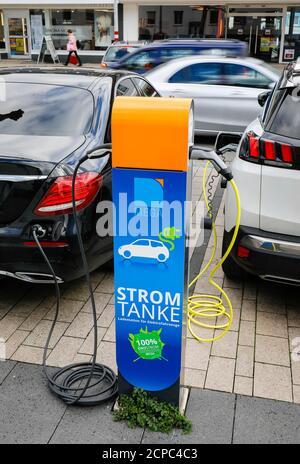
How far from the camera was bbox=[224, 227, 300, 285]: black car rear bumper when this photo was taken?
341 centimetres

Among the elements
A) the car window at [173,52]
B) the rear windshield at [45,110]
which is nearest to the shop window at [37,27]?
the car window at [173,52]

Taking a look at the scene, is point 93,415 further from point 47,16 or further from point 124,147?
point 47,16

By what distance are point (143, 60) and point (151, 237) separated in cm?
865

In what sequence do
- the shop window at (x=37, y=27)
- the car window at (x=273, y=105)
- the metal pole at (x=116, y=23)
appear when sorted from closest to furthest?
the car window at (x=273, y=105) < the metal pole at (x=116, y=23) < the shop window at (x=37, y=27)

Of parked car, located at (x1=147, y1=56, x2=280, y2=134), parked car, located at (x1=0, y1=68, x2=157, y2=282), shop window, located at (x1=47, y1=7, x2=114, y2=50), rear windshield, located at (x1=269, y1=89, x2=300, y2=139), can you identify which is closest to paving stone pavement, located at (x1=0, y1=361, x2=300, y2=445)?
parked car, located at (x1=0, y1=68, x2=157, y2=282)

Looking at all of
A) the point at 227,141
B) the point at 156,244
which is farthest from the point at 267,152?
the point at 227,141

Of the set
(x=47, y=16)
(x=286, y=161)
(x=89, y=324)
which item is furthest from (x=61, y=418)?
(x=47, y=16)

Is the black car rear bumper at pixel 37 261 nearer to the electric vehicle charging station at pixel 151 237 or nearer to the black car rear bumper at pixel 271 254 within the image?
the electric vehicle charging station at pixel 151 237

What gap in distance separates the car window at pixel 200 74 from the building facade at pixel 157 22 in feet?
43.6

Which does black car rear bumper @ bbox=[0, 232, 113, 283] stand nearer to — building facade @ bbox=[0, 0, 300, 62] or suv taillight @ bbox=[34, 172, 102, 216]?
suv taillight @ bbox=[34, 172, 102, 216]

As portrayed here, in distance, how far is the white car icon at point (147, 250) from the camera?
2.52m

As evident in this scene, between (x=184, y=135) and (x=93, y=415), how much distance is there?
1.63 meters

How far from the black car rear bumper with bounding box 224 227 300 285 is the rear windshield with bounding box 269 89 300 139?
70cm

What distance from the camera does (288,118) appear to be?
3523mm
